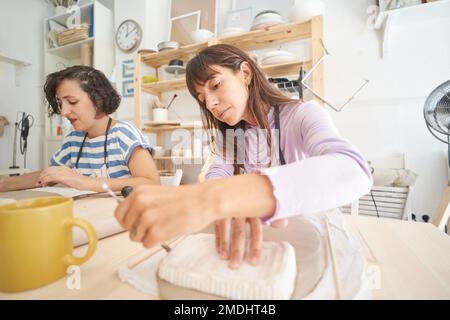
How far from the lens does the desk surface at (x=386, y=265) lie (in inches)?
12.1

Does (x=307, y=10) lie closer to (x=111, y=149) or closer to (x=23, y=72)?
(x=111, y=149)

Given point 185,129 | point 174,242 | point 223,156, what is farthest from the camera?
point 185,129

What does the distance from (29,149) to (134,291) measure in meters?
3.58

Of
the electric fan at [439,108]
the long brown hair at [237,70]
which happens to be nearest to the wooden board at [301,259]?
the long brown hair at [237,70]

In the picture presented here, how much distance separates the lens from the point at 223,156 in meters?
1.06

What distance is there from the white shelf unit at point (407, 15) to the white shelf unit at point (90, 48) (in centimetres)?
263

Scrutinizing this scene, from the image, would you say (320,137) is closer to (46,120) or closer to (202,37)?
(202,37)

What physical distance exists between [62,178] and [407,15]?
226cm

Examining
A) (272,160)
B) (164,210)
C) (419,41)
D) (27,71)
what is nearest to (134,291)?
(164,210)

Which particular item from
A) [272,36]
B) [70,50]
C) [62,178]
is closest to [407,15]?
[272,36]

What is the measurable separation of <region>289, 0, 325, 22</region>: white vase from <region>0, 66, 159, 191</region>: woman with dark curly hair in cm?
140

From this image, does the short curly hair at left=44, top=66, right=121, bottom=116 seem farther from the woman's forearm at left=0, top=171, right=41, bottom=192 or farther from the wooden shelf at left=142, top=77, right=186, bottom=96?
the wooden shelf at left=142, top=77, right=186, bottom=96

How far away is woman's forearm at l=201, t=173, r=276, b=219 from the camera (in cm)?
31

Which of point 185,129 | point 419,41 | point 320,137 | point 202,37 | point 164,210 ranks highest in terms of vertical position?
point 202,37
